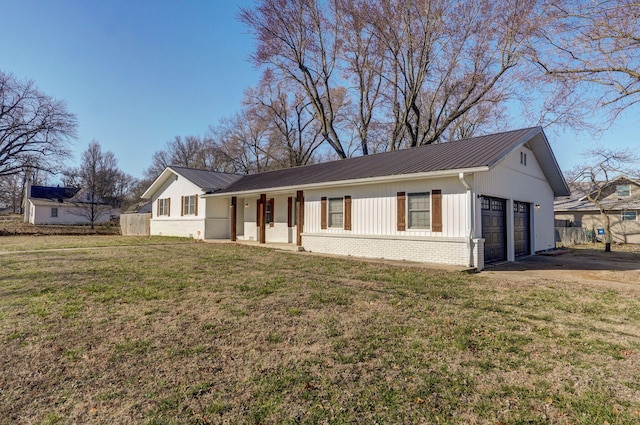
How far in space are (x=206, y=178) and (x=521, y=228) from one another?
56.1ft

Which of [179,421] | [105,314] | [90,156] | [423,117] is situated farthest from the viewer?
[90,156]

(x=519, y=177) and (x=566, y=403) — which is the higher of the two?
(x=519, y=177)

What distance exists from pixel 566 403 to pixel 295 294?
4.30 m

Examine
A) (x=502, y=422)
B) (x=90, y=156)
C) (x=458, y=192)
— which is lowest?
(x=502, y=422)

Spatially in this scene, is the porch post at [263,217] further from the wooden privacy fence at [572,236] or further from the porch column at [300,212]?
the wooden privacy fence at [572,236]

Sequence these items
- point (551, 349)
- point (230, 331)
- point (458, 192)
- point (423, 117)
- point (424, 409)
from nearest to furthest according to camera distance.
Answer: point (424, 409) < point (551, 349) < point (230, 331) < point (458, 192) < point (423, 117)

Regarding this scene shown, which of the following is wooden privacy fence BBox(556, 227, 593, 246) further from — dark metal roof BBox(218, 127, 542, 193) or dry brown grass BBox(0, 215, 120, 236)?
dry brown grass BBox(0, 215, 120, 236)

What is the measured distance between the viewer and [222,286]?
274 inches

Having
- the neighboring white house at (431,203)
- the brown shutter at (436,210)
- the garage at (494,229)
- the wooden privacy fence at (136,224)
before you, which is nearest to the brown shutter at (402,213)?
the neighboring white house at (431,203)

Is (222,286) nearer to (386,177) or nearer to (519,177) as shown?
(386,177)

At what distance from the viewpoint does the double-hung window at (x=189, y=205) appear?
20219 millimetres

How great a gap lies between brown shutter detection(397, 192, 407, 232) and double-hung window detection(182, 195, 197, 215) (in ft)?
43.8

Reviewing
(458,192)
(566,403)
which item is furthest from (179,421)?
(458,192)

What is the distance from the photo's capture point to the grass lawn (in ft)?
8.85
